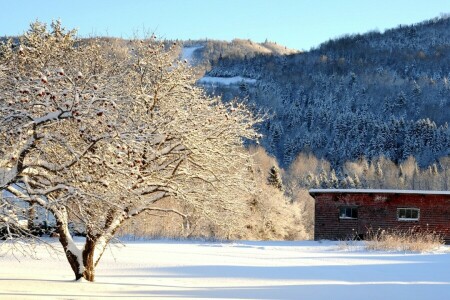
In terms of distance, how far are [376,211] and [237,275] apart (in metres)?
17.1

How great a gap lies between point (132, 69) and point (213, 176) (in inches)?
141

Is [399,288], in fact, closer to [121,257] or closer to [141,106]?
[141,106]

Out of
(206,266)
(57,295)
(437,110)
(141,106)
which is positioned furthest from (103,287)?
(437,110)

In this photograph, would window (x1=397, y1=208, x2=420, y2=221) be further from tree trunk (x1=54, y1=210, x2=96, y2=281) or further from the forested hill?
the forested hill

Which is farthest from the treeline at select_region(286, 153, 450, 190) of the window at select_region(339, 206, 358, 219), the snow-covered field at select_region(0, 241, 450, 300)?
the snow-covered field at select_region(0, 241, 450, 300)

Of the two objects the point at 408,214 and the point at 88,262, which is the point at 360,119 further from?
the point at 88,262

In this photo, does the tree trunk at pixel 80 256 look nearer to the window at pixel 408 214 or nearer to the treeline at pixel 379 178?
the window at pixel 408 214

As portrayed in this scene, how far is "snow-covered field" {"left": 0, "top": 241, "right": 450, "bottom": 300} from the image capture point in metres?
12.2

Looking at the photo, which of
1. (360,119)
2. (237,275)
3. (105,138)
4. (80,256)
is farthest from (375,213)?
(360,119)

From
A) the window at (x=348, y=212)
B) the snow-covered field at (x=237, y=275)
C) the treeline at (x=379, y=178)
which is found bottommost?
the treeline at (x=379, y=178)

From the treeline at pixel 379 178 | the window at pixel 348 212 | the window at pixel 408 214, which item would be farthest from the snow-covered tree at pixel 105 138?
the treeline at pixel 379 178

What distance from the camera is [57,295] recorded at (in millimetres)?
11102

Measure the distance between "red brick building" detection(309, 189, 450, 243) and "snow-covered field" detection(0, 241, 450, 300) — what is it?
746 cm

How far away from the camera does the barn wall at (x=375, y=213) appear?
99.1 ft
